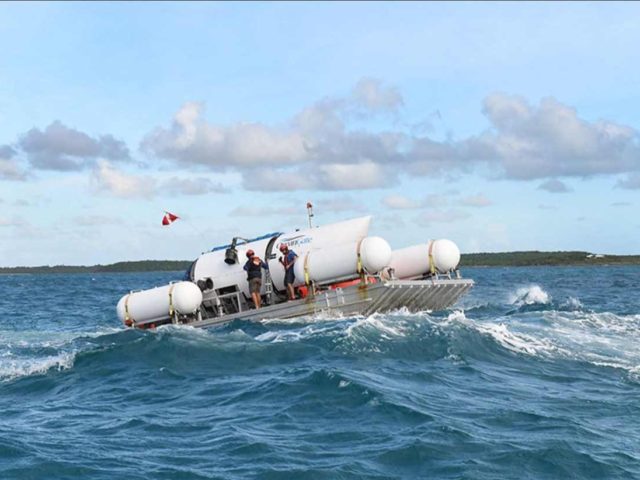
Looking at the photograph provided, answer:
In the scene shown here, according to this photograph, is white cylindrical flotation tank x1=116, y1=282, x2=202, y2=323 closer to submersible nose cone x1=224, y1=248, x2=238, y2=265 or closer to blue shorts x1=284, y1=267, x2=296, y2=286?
submersible nose cone x1=224, y1=248, x2=238, y2=265

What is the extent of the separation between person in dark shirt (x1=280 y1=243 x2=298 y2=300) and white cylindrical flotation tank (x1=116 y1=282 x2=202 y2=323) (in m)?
2.88

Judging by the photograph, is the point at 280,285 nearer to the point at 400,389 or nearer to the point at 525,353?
the point at 525,353

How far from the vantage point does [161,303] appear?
83.7ft

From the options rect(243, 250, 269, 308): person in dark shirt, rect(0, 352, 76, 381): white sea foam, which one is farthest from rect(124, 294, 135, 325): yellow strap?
rect(0, 352, 76, 381): white sea foam

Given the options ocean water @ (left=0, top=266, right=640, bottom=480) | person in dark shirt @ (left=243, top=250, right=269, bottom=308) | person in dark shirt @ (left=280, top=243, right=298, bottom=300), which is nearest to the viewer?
ocean water @ (left=0, top=266, right=640, bottom=480)

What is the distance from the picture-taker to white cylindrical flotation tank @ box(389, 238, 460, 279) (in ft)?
82.2

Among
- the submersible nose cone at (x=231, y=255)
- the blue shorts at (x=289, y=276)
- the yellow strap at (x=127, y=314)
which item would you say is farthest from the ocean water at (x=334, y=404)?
the submersible nose cone at (x=231, y=255)

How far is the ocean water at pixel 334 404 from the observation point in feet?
32.1

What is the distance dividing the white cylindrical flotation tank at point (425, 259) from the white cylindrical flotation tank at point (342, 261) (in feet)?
7.34

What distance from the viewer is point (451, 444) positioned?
1034 cm

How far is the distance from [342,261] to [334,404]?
11.2 meters

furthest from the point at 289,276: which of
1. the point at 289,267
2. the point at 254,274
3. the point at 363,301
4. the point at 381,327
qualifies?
the point at 381,327

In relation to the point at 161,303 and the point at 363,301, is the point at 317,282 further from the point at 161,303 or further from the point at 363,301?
the point at 161,303

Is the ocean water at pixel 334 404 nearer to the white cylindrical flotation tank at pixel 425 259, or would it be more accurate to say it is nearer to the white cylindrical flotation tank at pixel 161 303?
the white cylindrical flotation tank at pixel 161 303
